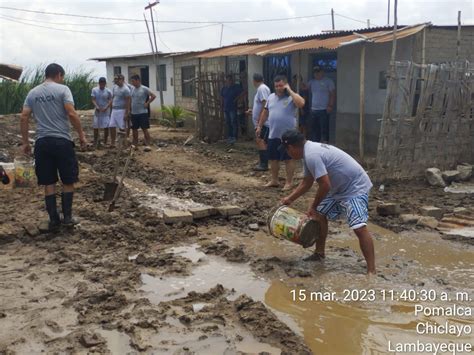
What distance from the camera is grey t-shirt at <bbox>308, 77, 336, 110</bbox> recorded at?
1119cm

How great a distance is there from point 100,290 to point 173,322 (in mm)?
A: 818

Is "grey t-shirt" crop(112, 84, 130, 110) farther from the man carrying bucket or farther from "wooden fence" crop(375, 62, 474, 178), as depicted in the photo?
the man carrying bucket

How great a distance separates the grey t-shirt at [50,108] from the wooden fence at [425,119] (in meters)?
4.56

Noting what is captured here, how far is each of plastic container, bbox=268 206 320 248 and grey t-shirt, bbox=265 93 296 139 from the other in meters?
3.08

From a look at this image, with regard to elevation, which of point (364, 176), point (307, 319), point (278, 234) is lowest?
point (307, 319)

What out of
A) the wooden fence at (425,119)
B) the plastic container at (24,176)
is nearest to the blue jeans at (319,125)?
the wooden fence at (425,119)

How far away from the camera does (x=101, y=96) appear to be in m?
12.2

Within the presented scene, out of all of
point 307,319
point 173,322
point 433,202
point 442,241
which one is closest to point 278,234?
point 307,319

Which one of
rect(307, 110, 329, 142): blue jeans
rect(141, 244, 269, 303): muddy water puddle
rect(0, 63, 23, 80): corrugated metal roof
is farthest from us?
rect(307, 110, 329, 142): blue jeans

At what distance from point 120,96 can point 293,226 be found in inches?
308

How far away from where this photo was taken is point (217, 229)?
20.0 feet

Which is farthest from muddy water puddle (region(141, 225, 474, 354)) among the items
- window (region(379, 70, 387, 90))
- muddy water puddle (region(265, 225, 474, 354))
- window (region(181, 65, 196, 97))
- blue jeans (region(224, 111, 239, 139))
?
window (region(181, 65, 196, 97))

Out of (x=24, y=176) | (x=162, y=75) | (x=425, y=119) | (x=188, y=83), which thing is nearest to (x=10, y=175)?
(x=24, y=176)

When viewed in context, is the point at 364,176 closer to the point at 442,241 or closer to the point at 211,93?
the point at 442,241
